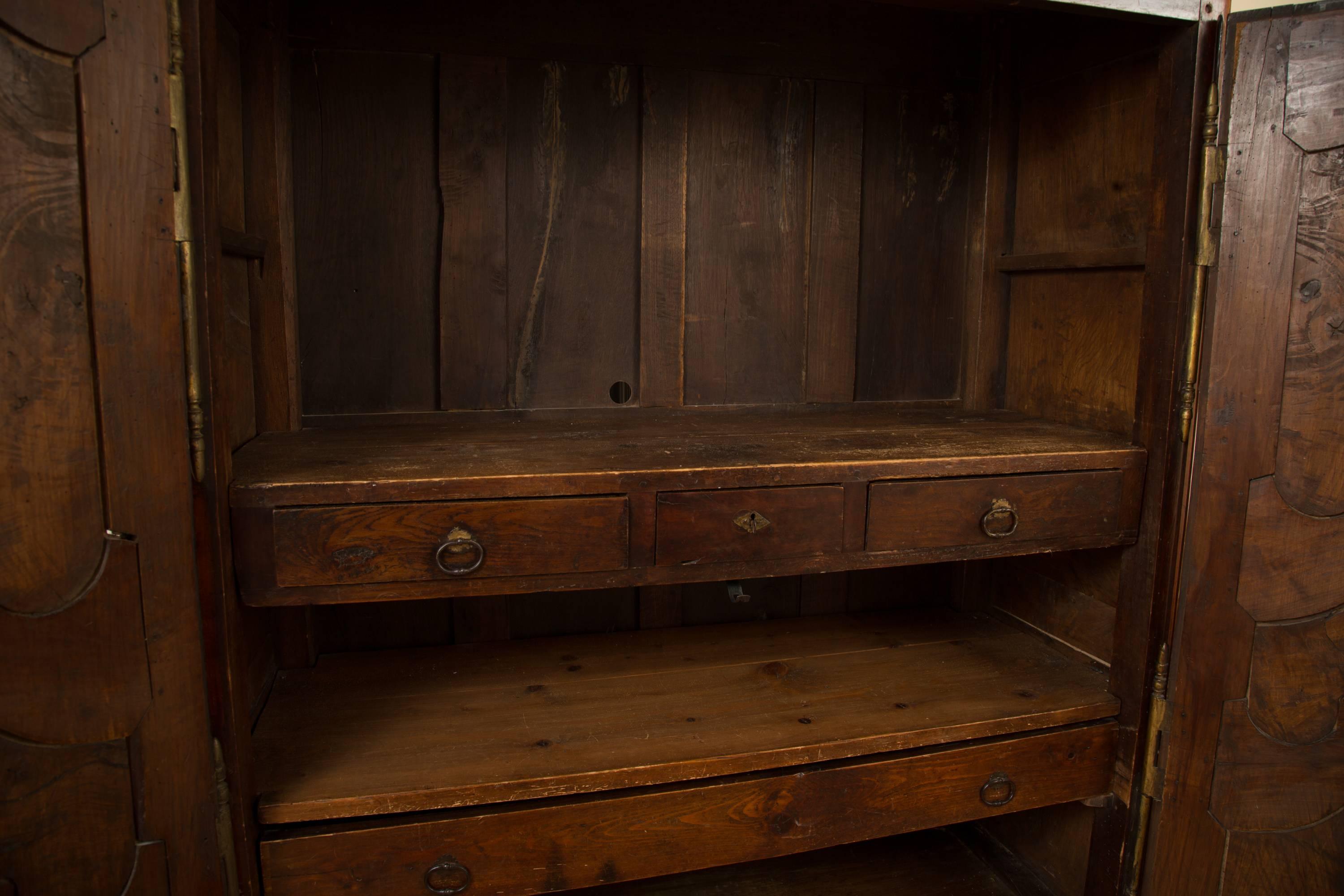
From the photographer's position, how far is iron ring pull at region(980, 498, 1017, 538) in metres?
1.38

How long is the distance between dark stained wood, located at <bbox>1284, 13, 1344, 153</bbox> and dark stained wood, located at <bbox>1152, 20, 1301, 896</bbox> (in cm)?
1

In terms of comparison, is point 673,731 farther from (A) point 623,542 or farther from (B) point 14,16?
(B) point 14,16

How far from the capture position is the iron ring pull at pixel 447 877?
1.21m

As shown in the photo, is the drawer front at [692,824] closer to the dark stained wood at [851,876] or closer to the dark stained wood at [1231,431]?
the dark stained wood at [1231,431]

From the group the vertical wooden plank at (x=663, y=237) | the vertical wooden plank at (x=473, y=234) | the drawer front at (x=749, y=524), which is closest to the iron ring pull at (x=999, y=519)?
the drawer front at (x=749, y=524)

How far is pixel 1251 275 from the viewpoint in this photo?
1305 mm

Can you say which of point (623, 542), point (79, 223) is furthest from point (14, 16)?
point (623, 542)

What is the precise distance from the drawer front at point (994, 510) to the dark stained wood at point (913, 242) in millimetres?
519

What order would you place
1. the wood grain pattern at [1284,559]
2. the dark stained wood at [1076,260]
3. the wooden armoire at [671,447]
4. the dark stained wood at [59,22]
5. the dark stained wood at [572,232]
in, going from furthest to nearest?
1. the dark stained wood at [572,232]
2. the dark stained wood at [1076,260]
3. the wood grain pattern at [1284,559]
4. the wooden armoire at [671,447]
5. the dark stained wood at [59,22]

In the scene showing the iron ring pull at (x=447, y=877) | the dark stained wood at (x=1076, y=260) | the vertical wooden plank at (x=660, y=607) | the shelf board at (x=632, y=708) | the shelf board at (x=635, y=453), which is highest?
the dark stained wood at (x=1076, y=260)

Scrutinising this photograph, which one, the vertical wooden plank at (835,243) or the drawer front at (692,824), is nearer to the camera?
the drawer front at (692,824)

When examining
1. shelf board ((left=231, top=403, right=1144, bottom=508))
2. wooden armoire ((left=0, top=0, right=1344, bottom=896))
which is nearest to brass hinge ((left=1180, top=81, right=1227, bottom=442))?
wooden armoire ((left=0, top=0, right=1344, bottom=896))

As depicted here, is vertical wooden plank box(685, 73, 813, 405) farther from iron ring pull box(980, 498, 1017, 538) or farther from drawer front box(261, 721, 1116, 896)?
drawer front box(261, 721, 1116, 896)

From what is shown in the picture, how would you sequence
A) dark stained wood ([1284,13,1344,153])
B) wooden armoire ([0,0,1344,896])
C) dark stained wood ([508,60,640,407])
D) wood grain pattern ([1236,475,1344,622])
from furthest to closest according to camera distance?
dark stained wood ([508,60,640,407]) → wood grain pattern ([1236,475,1344,622]) → dark stained wood ([1284,13,1344,153]) → wooden armoire ([0,0,1344,896])
